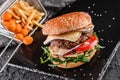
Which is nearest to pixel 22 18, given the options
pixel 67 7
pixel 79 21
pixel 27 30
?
pixel 27 30

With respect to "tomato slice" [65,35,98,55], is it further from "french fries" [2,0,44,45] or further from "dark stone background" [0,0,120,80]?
"french fries" [2,0,44,45]

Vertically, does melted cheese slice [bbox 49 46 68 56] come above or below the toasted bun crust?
below

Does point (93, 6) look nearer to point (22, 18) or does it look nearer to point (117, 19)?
point (117, 19)

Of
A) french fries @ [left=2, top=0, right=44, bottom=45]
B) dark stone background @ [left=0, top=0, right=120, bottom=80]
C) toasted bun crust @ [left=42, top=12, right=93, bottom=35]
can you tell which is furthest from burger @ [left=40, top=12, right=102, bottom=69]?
french fries @ [left=2, top=0, right=44, bottom=45]

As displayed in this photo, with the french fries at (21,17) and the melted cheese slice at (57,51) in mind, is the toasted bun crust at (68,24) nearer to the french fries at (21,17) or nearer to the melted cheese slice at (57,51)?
the melted cheese slice at (57,51)

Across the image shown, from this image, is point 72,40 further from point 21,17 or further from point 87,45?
point 21,17

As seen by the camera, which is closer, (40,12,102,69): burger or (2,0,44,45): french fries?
(40,12,102,69): burger

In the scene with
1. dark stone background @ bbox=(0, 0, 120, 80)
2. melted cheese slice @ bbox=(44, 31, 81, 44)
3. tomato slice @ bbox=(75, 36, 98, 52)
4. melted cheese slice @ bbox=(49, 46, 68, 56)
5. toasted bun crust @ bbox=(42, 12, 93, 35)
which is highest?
toasted bun crust @ bbox=(42, 12, 93, 35)
